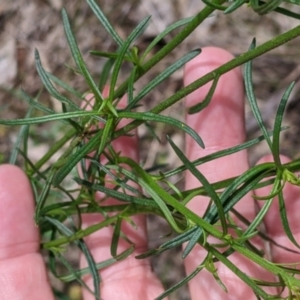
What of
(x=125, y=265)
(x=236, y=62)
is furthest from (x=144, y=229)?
(x=236, y=62)

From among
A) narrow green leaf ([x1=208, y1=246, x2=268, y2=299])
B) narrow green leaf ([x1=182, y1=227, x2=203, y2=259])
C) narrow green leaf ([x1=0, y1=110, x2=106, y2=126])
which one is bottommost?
narrow green leaf ([x1=208, y1=246, x2=268, y2=299])

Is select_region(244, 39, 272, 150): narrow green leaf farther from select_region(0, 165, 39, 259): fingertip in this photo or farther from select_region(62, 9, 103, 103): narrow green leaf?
select_region(0, 165, 39, 259): fingertip

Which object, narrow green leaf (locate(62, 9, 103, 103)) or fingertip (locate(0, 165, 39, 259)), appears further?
fingertip (locate(0, 165, 39, 259))

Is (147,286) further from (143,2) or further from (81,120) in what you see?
(143,2)

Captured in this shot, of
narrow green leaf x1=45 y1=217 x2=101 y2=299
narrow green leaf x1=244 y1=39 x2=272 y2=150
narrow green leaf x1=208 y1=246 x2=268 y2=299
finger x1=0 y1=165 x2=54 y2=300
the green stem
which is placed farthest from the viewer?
finger x1=0 y1=165 x2=54 y2=300

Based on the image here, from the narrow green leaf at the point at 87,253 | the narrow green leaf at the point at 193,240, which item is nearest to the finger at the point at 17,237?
the narrow green leaf at the point at 87,253

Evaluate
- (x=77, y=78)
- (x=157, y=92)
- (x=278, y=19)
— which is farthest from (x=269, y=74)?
(x=77, y=78)

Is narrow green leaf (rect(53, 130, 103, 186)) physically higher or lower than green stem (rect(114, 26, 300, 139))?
lower

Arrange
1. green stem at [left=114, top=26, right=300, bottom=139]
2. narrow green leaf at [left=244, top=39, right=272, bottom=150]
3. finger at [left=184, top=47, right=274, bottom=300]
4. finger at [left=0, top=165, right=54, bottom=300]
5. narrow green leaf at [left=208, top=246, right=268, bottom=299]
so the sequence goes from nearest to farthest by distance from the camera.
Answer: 1. green stem at [left=114, top=26, right=300, bottom=139]
2. narrow green leaf at [left=208, top=246, right=268, bottom=299]
3. narrow green leaf at [left=244, top=39, right=272, bottom=150]
4. finger at [left=0, top=165, right=54, bottom=300]
5. finger at [left=184, top=47, right=274, bottom=300]

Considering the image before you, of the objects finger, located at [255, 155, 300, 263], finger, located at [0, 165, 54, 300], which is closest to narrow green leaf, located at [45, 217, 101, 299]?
finger, located at [0, 165, 54, 300]
